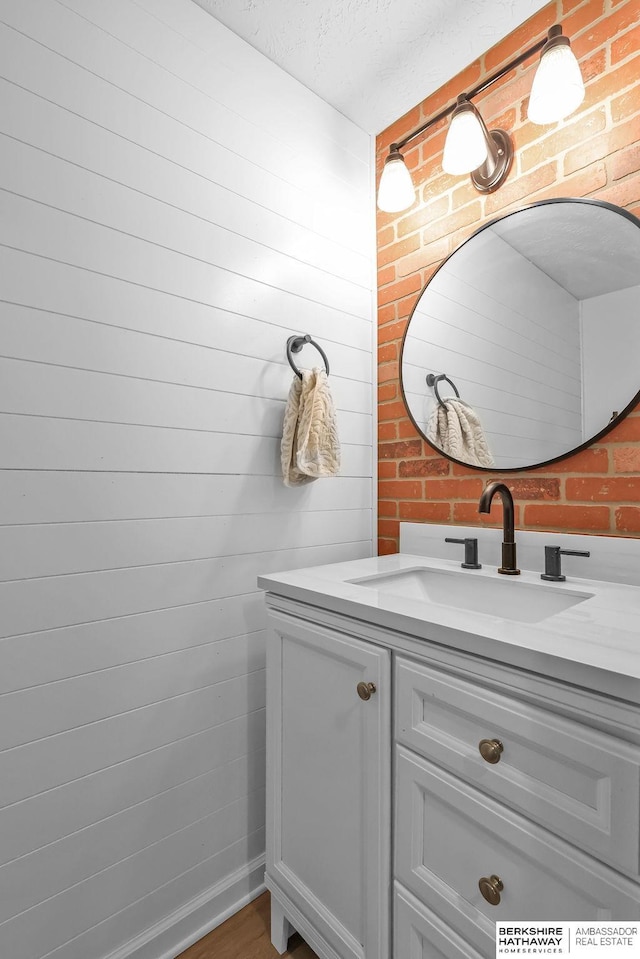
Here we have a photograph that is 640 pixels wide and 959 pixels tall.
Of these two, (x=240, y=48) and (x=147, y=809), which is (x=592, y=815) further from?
(x=240, y=48)

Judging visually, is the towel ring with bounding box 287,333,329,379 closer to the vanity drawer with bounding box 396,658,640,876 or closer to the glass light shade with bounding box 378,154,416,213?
the glass light shade with bounding box 378,154,416,213

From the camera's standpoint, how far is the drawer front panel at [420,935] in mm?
790

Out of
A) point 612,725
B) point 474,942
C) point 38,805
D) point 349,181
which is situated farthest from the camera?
point 349,181

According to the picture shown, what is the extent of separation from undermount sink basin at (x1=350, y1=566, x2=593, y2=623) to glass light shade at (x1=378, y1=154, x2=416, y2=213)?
3.78 ft

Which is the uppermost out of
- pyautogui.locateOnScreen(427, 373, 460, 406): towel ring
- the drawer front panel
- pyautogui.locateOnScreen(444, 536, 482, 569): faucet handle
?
pyautogui.locateOnScreen(427, 373, 460, 406): towel ring

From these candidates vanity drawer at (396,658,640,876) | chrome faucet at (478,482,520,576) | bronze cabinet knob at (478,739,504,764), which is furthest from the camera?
chrome faucet at (478,482,520,576)

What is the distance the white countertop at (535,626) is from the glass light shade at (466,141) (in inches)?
Answer: 44.0

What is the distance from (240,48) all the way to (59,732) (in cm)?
185

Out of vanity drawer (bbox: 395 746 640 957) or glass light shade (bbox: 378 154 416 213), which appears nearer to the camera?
vanity drawer (bbox: 395 746 640 957)

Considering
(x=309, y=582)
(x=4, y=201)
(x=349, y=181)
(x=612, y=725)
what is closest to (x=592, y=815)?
(x=612, y=725)

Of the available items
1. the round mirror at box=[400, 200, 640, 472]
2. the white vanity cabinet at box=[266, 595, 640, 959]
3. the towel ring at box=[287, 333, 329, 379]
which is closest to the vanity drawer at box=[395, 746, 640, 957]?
the white vanity cabinet at box=[266, 595, 640, 959]

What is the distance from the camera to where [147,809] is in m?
1.15

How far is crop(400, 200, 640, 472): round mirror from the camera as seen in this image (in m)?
1.17

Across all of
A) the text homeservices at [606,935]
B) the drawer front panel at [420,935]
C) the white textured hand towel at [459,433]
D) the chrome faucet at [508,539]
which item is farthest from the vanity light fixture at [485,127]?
the drawer front panel at [420,935]
